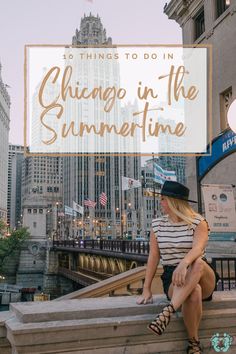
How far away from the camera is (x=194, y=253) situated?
12.6 ft

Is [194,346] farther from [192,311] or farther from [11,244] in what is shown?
[11,244]

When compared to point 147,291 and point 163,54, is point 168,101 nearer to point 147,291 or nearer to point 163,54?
point 163,54

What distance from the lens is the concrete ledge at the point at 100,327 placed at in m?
3.43

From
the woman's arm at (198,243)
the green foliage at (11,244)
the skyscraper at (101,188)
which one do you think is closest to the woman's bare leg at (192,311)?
the woman's arm at (198,243)

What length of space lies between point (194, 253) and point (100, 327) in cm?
110

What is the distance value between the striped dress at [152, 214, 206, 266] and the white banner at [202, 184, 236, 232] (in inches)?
299

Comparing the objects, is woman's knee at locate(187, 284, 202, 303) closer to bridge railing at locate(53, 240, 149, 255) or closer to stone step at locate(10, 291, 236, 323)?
stone step at locate(10, 291, 236, 323)

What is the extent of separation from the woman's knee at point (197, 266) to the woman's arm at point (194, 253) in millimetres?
33

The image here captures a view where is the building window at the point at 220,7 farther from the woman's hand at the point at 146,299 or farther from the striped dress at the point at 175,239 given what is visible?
the woman's hand at the point at 146,299

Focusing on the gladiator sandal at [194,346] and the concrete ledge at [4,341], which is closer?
the gladiator sandal at [194,346]

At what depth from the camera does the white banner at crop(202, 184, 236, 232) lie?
38.4 ft

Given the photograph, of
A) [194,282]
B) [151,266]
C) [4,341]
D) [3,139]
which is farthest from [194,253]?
[3,139]

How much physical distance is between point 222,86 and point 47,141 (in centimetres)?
1137

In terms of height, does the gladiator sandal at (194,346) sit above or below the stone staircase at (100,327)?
below
